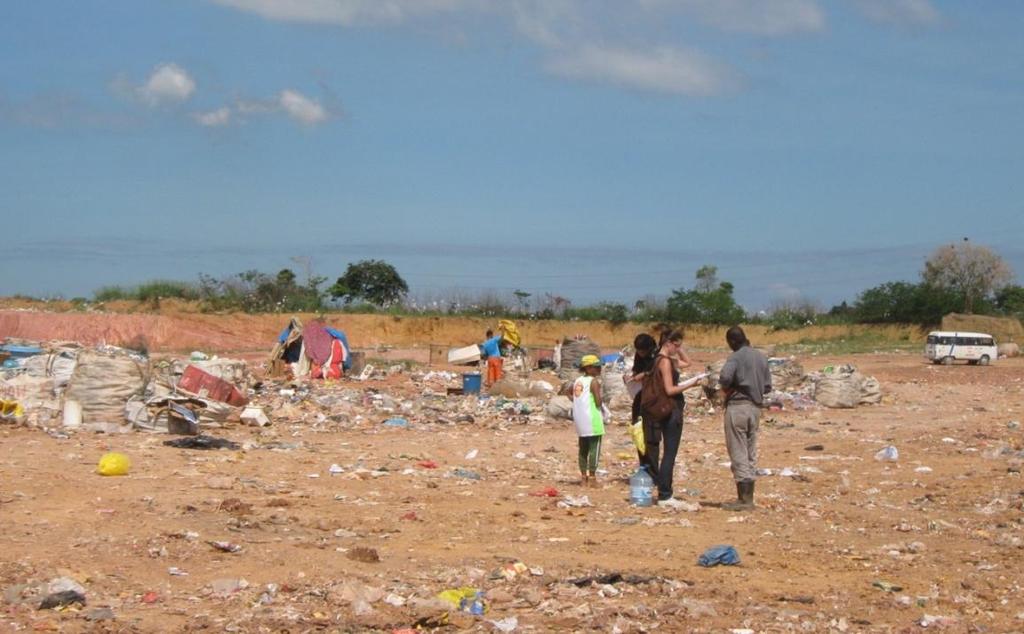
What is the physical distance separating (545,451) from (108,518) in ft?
20.5

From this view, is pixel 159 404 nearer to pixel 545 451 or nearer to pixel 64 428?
pixel 64 428

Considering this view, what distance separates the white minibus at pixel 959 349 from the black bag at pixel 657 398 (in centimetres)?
2345

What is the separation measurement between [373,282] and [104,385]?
148 feet

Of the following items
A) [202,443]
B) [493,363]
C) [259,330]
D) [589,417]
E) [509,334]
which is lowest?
[259,330]

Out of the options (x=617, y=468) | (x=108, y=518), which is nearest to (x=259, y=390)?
(x=617, y=468)

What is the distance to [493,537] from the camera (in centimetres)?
824

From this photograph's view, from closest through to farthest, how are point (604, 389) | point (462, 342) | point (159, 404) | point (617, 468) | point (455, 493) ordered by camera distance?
point (455, 493) < point (617, 468) < point (159, 404) < point (604, 389) < point (462, 342)

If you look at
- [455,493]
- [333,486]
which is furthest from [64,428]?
[455,493]

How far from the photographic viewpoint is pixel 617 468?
12.3 m

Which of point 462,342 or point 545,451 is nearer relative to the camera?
point 545,451

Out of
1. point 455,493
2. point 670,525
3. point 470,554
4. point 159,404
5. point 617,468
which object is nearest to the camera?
point 470,554

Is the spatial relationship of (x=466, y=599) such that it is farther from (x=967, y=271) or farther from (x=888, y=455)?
(x=967, y=271)

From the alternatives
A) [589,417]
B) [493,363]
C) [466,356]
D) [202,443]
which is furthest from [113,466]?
[466,356]

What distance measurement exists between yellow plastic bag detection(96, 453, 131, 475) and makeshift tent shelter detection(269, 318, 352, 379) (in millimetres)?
11681
